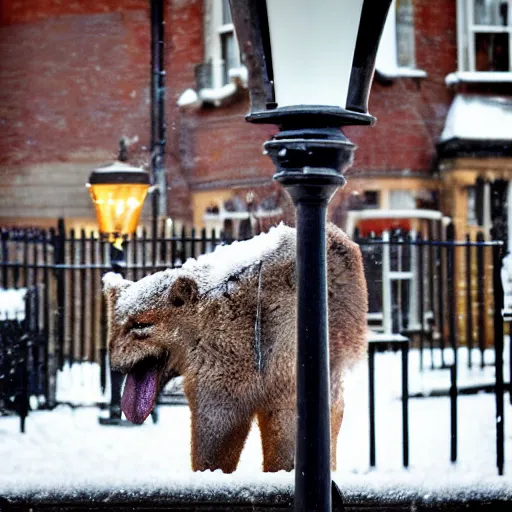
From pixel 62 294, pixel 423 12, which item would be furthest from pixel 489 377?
pixel 423 12

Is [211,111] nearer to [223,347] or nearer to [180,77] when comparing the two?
[180,77]

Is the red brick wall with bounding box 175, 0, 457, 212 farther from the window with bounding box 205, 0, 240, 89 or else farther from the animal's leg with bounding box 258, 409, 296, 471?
the animal's leg with bounding box 258, 409, 296, 471

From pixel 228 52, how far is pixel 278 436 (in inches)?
→ 337

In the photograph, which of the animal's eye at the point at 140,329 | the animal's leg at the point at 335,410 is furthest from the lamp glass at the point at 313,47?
the animal's leg at the point at 335,410

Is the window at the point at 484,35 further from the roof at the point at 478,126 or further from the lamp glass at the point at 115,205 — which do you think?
the lamp glass at the point at 115,205

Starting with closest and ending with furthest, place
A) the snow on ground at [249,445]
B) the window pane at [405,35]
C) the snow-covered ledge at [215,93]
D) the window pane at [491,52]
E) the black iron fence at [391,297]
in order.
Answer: the snow on ground at [249,445] < the black iron fence at [391,297] < the snow-covered ledge at [215,93] < the window pane at [405,35] < the window pane at [491,52]

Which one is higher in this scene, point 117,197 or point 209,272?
point 117,197

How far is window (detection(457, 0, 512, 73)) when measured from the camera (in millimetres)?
10703

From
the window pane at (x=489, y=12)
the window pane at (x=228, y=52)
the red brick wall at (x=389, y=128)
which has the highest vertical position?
the window pane at (x=489, y=12)

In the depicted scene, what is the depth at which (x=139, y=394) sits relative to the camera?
9.65 ft

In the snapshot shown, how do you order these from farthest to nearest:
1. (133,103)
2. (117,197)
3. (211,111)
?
1. (133,103)
2. (211,111)
3. (117,197)

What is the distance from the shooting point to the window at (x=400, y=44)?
34.4 ft

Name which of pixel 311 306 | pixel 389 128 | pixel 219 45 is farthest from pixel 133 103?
pixel 311 306

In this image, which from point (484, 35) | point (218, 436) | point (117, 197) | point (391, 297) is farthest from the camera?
point (484, 35)
